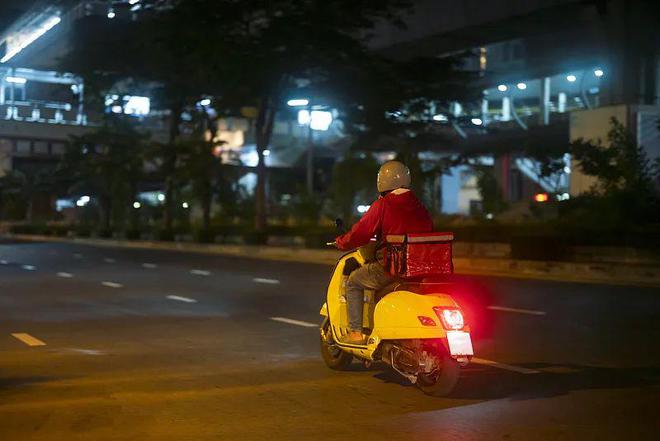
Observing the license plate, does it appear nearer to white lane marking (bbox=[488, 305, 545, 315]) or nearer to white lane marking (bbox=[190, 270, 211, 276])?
white lane marking (bbox=[488, 305, 545, 315])

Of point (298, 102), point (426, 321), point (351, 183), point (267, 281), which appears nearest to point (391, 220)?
point (426, 321)

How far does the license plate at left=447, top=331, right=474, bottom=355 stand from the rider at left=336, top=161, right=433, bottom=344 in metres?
0.84

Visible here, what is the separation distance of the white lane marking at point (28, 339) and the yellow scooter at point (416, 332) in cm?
491

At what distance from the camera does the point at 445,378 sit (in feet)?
25.7

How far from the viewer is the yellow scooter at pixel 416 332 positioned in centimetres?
768

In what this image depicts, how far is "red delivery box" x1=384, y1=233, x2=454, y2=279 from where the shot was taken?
789 centimetres

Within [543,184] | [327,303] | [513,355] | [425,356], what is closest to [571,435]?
[425,356]

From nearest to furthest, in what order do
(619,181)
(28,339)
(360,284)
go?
(360,284) < (28,339) < (619,181)

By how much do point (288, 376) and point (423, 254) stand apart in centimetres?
215

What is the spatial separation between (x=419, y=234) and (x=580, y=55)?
1694 inches

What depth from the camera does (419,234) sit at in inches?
311

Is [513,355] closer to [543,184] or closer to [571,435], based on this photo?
[571,435]

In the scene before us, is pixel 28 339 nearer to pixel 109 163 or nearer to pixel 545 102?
pixel 109 163

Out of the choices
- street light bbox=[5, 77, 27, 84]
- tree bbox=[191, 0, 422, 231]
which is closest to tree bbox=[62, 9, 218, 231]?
tree bbox=[191, 0, 422, 231]
